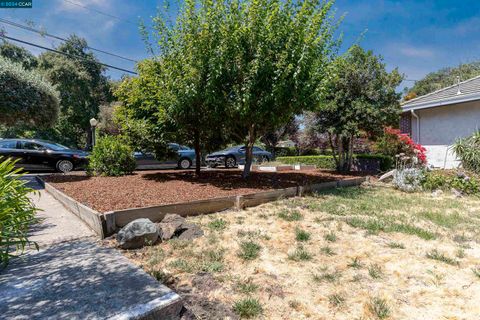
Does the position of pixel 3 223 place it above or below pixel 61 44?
below

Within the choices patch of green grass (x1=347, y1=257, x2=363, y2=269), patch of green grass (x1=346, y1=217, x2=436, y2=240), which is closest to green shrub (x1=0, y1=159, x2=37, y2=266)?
patch of green grass (x1=347, y1=257, x2=363, y2=269)

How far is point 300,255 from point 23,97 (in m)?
9.51

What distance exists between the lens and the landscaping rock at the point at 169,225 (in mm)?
3943

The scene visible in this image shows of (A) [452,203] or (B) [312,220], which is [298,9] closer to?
(B) [312,220]

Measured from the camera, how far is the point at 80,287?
2576mm

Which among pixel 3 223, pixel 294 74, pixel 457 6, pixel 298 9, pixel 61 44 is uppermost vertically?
pixel 61 44

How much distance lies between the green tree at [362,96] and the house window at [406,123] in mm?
2411

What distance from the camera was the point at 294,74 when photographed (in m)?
5.96

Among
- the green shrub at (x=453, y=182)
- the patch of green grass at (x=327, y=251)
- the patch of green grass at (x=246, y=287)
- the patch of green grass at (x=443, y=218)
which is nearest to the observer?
the patch of green grass at (x=246, y=287)

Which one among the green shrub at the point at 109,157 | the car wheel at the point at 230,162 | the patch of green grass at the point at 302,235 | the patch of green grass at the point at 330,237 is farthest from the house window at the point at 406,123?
the green shrub at the point at 109,157

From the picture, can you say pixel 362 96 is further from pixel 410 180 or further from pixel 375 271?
pixel 375 271

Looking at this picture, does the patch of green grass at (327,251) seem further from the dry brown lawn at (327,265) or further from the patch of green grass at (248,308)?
the patch of green grass at (248,308)

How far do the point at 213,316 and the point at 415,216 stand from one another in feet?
14.6

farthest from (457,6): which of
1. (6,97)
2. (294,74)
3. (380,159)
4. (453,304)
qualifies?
(6,97)
